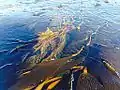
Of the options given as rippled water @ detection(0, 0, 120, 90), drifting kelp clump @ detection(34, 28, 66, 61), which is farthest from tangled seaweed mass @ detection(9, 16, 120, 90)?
rippled water @ detection(0, 0, 120, 90)

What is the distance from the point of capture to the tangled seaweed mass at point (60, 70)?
467 cm

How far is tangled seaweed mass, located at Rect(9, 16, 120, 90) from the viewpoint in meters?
4.67

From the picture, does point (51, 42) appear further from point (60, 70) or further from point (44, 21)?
point (44, 21)

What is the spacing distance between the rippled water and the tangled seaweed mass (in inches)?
10.4

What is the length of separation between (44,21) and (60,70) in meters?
3.40

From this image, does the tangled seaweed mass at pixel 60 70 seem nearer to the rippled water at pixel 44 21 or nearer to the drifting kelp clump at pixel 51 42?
the drifting kelp clump at pixel 51 42

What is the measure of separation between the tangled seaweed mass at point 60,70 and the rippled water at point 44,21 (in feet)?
0.86

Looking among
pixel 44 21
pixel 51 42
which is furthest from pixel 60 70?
pixel 44 21

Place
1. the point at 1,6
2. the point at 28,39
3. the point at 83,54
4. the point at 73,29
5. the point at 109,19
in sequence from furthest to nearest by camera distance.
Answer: the point at 1,6 < the point at 109,19 < the point at 73,29 < the point at 28,39 < the point at 83,54

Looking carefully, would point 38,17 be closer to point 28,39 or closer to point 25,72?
point 28,39

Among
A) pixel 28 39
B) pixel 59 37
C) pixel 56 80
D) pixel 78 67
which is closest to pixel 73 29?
pixel 59 37

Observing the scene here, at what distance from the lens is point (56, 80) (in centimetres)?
479

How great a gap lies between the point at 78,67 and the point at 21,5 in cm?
649

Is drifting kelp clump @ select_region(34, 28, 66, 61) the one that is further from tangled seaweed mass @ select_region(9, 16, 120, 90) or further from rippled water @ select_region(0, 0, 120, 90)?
rippled water @ select_region(0, 0, 120, 90)
